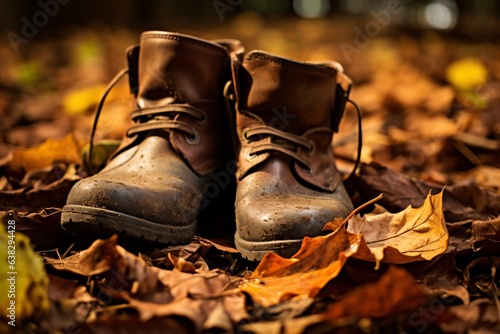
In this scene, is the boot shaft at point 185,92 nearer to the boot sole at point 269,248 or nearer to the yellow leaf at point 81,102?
the boot sole at point 269,248

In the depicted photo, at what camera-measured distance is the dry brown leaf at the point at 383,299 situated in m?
1.05

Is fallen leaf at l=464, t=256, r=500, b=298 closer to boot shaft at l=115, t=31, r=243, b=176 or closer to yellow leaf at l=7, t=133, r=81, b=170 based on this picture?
boot shaft at l=115, t=31, r=243, b=176

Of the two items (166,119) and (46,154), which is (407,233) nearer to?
(166,119)

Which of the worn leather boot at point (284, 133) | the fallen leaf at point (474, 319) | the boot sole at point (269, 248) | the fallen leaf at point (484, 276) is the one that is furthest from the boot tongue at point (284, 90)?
the fallen leaf at point (474, 319)

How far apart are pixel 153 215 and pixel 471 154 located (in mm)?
1661

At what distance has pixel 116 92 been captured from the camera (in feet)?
12.4

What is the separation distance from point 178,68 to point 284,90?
1.21ft

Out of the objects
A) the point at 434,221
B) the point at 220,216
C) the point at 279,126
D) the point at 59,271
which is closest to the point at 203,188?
the point at 220,216

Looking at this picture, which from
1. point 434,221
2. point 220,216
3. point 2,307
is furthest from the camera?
point 220,216

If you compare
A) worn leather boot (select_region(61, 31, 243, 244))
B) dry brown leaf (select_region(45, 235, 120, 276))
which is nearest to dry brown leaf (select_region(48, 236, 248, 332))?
dry brown leaf (select_region(45, 235, 120, 276))

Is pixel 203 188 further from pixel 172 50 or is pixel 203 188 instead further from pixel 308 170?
pixel 172 50

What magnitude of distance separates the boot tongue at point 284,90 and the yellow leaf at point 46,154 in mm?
845

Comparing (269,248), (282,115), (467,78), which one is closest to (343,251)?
(269,248)

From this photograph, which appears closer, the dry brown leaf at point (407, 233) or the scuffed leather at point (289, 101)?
the dry brown leaf at point (407, 233)
